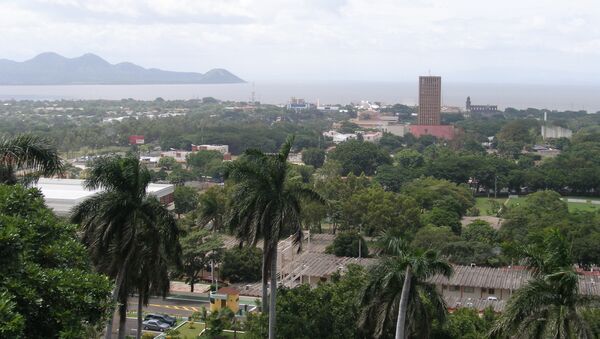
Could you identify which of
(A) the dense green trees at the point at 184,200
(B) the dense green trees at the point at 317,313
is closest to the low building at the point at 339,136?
(A) the dense green trees at the point at 184,200

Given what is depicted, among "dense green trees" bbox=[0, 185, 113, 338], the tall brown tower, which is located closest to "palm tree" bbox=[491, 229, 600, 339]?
"dense green trees" bbox=[0, 185, 113, 338]

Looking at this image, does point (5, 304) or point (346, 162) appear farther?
point (346, 162)

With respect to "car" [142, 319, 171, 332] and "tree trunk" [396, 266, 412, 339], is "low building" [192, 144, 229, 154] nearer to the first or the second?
"car" [142, 319, 171, 332]

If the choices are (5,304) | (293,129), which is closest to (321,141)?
(293,129)

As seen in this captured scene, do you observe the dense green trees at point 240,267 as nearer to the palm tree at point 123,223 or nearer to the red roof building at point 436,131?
the palm tree at point 123,223

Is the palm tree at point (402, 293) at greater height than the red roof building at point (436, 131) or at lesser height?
greater

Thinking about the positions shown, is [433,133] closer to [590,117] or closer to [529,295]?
[590,117]
